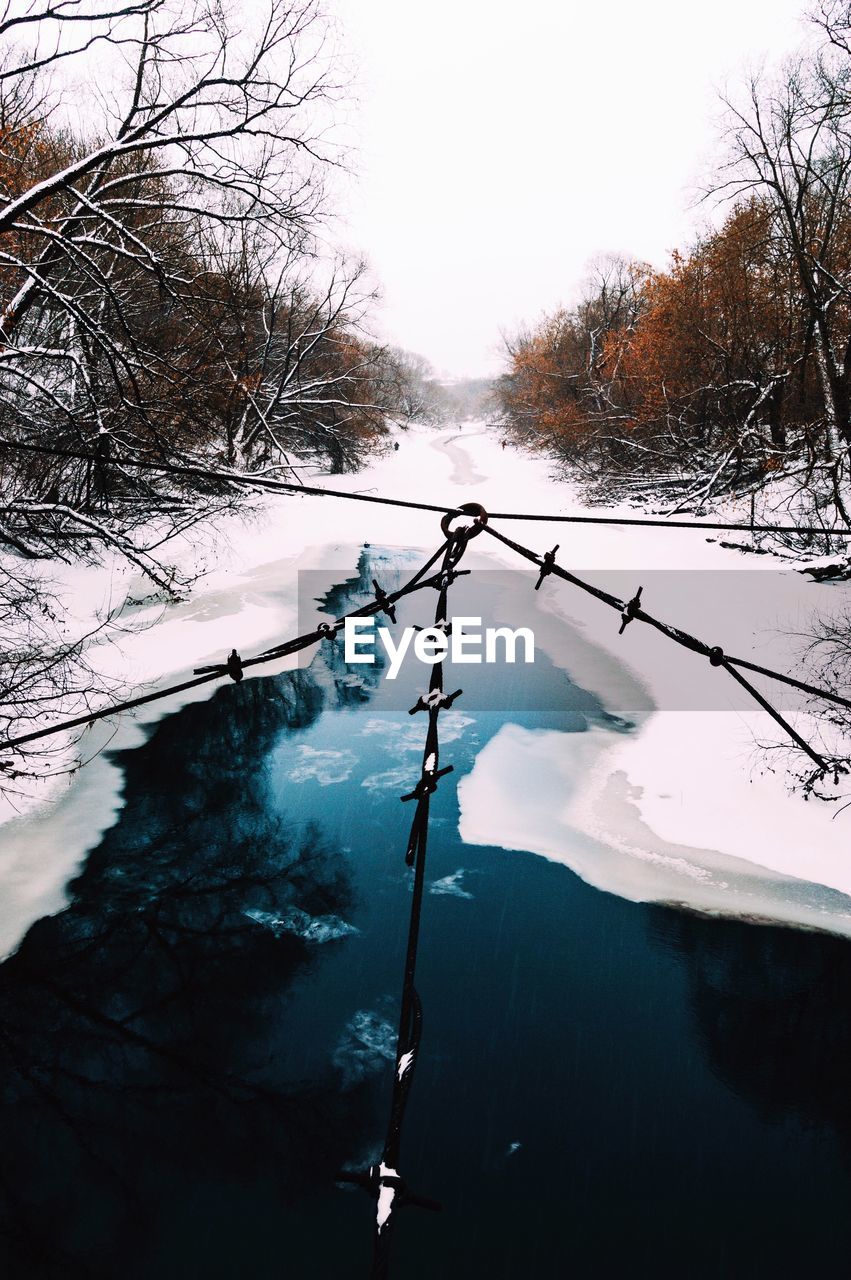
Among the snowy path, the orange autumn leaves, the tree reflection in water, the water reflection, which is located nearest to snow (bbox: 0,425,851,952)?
the water reflection

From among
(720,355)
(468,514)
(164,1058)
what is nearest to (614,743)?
(164,1058)

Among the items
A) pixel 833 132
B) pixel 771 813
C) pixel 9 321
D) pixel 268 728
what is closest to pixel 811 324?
pixel 833 132

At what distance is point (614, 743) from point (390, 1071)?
591 centimetres

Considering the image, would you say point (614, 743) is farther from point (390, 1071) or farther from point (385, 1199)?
point (385, 1199)

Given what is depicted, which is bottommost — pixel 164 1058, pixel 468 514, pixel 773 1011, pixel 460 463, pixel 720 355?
pixel 164 1058

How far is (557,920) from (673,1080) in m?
1.78

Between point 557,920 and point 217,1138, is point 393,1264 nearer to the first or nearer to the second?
point 217,1138

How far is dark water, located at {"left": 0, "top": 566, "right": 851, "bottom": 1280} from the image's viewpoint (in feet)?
14.2

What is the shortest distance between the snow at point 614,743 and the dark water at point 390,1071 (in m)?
0.50

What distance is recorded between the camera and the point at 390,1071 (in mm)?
5309

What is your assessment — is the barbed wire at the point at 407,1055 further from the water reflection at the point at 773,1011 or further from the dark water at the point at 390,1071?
the water reflection at the point at 773,1011

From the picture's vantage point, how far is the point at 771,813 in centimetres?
834

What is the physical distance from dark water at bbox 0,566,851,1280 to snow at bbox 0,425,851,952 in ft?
1.64

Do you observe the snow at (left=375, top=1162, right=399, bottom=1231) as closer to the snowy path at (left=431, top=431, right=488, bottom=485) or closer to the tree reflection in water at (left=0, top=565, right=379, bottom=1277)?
the tree reflection in water at (left=0, top=565, right=379, bottom=1277)
